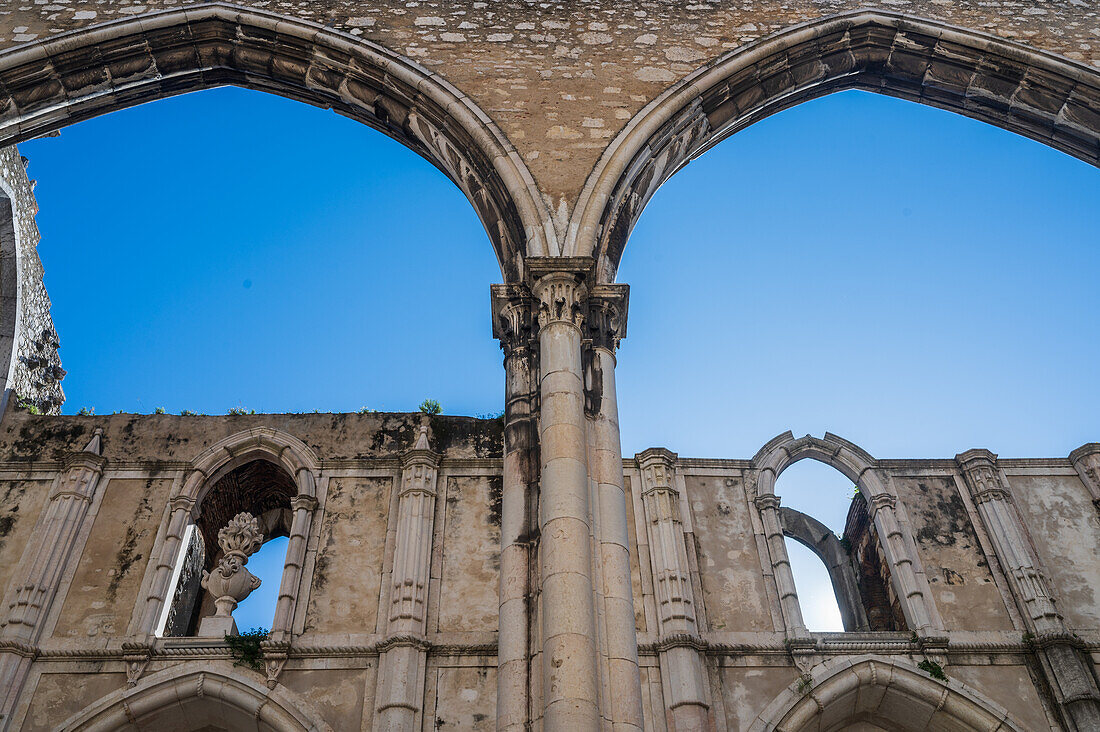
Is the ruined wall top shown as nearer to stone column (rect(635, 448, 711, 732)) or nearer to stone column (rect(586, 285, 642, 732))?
stone column (rect(586, 285, 642, 732))

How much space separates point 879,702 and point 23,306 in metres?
11.0

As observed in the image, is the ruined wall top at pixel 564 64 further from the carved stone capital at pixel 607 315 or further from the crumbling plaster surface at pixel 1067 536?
the crumbling plaster surface at pixel 1067 536

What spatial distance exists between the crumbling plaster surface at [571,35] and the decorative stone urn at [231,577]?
509cm

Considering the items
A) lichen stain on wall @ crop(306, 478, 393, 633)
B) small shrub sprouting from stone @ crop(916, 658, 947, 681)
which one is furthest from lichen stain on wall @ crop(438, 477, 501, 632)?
small shrub sprouting from stone @ crop(916, 658, 947, 681)

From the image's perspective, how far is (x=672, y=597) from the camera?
31.5ft

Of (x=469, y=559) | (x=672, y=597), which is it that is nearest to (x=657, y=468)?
(x=672, y=597)

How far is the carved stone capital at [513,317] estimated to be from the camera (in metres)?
6.43

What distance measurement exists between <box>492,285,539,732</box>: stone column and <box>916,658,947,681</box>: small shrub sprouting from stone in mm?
5542

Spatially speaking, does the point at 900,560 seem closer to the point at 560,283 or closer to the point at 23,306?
the point at 560,283

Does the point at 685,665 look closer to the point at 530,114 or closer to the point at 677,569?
the point at 677,569

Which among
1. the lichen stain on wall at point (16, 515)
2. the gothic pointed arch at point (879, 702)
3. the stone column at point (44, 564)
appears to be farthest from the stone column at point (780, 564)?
the lichen stain on wall at point (16, 515)

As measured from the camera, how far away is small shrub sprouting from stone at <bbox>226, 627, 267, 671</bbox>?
9062 mm

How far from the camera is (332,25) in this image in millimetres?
8539

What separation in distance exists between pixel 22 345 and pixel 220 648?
5.35 m
